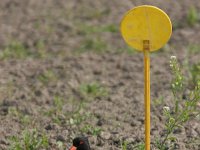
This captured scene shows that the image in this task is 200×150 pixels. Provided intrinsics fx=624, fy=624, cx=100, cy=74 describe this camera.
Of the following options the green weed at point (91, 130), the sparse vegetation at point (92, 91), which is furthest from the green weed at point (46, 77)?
the green weed at point (91, 130)

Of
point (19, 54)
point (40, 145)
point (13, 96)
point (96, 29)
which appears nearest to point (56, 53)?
point (19, 54)

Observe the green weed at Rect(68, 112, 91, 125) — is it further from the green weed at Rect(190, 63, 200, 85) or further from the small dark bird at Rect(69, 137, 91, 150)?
the green weed at Rect(190, 63, 200, 85)

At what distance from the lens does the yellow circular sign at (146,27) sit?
4.54 metres

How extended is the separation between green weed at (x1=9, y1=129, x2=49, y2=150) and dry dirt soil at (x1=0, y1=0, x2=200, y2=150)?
2.7 inches

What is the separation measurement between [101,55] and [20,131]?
2.65 meters

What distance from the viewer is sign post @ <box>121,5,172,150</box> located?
4543mm

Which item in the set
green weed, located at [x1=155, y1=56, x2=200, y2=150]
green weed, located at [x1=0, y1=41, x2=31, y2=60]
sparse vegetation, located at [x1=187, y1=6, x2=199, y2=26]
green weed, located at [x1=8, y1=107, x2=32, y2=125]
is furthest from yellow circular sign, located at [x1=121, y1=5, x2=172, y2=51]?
sparse vegetation, located at [x1=187, y1=6, x2=199, y2=26]

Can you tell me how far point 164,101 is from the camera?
6.46 metres

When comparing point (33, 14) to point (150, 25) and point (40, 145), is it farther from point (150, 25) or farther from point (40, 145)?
point (150, 25)

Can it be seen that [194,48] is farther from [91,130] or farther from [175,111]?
[175,111]

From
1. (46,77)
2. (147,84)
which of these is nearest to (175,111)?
(147,84)

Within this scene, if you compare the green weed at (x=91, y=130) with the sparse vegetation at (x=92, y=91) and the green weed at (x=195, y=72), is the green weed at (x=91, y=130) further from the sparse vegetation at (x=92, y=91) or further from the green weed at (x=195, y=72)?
the green weed at (x=195, y=72)

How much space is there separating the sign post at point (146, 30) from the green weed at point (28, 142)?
1076 mm

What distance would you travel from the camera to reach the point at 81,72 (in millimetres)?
7516
